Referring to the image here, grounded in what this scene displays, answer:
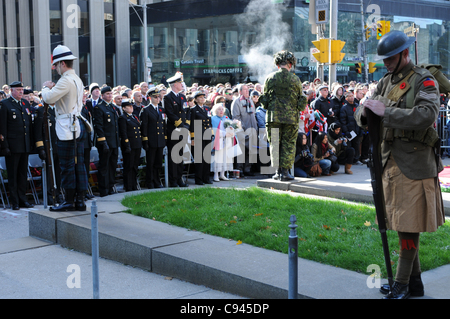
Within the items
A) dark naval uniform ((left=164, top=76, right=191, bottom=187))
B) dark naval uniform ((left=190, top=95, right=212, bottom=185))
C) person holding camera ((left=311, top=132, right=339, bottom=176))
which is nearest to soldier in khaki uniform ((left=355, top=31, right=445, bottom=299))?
person holding camera ((left=311, top=132, right=339, bottom=176))

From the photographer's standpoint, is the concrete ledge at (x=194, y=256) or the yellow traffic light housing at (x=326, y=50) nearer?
the concrete ledge at (x=194, y=256)

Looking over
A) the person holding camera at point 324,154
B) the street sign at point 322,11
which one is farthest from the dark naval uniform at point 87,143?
the street sign at point 322,11

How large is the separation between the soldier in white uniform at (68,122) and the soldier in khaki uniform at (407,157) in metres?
4.26

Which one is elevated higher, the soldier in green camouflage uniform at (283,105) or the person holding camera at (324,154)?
the soldier in green camouflage uniform at (283,105)

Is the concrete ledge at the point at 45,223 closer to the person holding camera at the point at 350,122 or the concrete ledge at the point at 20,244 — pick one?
the concrete ledge at the point at 20,244

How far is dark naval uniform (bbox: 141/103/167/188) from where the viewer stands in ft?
35.6

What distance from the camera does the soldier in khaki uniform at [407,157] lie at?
159 inches

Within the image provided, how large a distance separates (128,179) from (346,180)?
4.28 metres

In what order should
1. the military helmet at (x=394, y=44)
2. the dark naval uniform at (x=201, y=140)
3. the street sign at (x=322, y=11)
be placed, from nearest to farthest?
the military helmet at (x=394, y=44) < the dark naval uniform at (x=201, y=140) < the street sign at (x=322, y=11)

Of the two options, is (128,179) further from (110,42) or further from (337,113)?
(110,42)

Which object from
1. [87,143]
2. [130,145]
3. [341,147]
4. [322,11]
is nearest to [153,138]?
[130,145]

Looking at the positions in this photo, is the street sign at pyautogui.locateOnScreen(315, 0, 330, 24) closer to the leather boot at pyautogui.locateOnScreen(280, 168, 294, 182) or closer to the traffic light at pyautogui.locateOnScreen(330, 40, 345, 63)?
the traffic light at pyautogui.locateOnScreen(330, 40, 345, 63)

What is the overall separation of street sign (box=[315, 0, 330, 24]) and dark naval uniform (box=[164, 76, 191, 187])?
5.97 metres

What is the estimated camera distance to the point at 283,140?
9.58 m
